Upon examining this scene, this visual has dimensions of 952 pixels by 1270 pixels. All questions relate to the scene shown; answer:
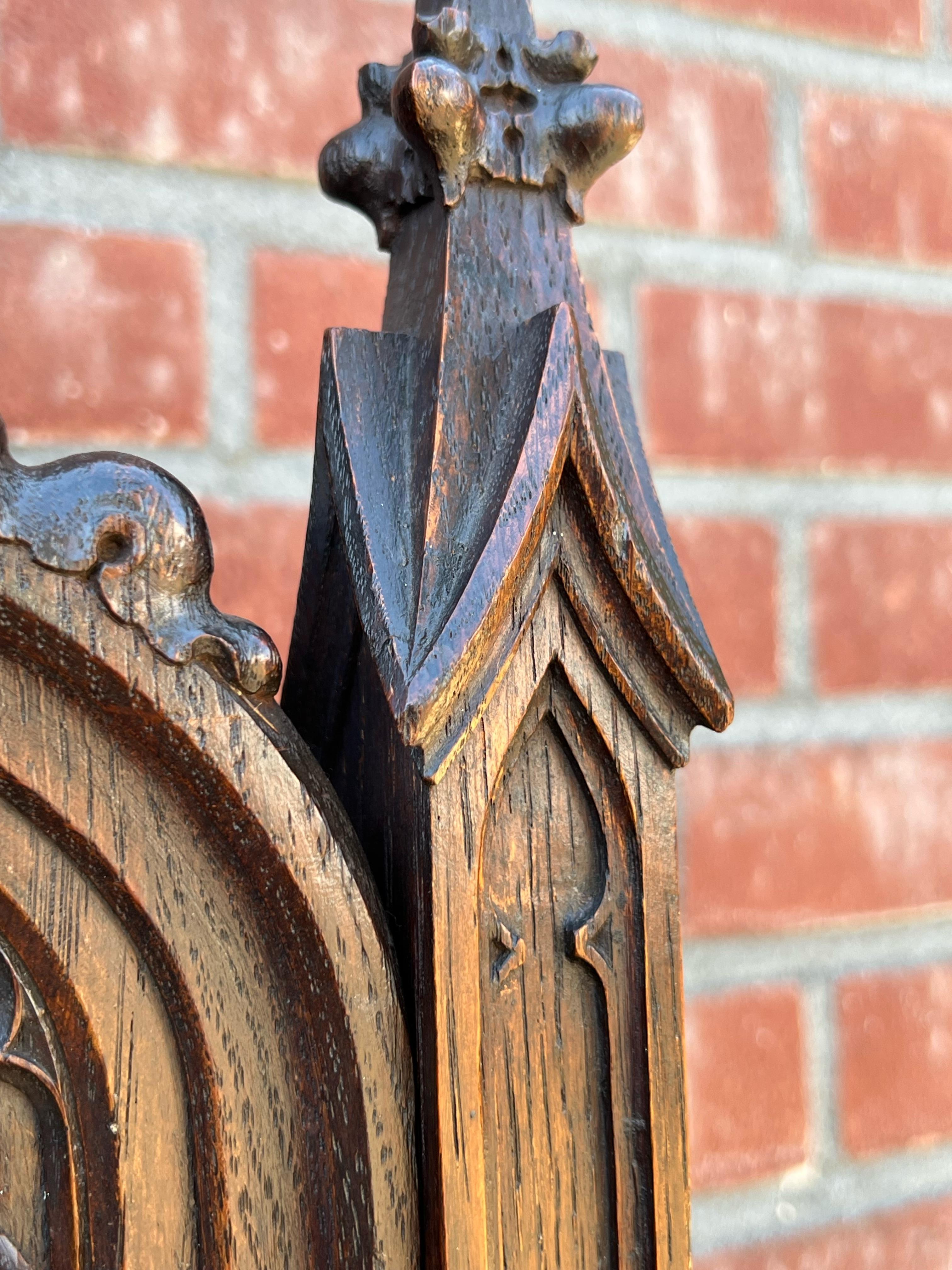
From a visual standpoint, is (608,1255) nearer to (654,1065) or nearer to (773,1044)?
(654,1065)

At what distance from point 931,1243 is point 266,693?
490mm

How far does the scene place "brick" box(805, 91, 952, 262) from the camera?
537 mm

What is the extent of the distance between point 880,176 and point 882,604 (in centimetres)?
19

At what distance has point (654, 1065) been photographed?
198mm

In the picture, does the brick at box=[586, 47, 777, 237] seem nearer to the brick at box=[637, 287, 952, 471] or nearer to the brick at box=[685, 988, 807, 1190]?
the brick at box=[637, 287, 952, 471]

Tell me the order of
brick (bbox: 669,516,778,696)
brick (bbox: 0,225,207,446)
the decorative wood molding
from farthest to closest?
brick (bbox: 669,516,778,696)
brick (bbox: 0,225,207,446)
the decorative wood molding

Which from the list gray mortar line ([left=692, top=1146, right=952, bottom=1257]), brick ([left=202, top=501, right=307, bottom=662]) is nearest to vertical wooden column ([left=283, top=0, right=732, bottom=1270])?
brick ([left=202, top=501, right=307, bottom=662])

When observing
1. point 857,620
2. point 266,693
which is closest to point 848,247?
point 857,620

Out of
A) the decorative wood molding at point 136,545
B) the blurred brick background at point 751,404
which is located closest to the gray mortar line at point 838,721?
the blurred brick background at point 751,404

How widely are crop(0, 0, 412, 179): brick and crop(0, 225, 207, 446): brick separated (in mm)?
35

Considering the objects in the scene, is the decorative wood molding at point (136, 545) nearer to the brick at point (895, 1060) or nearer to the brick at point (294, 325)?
the brick at point (294, 325)

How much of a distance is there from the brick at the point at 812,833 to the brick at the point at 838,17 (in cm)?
31

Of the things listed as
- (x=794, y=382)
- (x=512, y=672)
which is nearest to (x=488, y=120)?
(x=512, y=672)

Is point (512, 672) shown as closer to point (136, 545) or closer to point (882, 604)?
point (136, 545)
